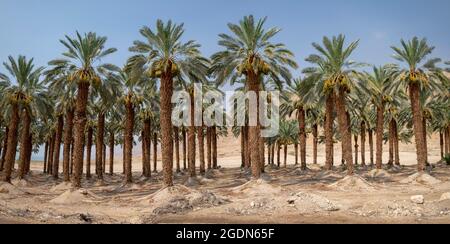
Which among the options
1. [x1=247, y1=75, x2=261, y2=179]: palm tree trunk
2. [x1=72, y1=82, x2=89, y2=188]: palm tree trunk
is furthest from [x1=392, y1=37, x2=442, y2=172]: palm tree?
[x1=72, y1=82, x2=89, y2=188]: palm tree trunk

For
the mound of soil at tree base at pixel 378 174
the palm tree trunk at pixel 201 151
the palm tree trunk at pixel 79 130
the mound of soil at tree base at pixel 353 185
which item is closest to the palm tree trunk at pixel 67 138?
the palm tree trunk at pixel 79 130

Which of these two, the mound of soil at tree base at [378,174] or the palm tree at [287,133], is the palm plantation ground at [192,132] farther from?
the palm tree at [287,133]

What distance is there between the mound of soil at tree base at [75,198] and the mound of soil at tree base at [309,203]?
14239 mm

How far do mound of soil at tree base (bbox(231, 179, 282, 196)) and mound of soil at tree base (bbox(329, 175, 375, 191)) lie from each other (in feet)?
14.4

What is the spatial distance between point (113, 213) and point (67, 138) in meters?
20.0

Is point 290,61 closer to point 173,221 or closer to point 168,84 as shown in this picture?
point 168,84

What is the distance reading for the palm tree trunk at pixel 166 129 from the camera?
28.8m

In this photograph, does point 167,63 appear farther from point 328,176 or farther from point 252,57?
point 328,176

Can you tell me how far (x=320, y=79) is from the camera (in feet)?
117

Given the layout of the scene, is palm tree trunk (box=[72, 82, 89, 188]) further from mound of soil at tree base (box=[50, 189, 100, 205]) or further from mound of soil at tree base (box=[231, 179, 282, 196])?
mound of soil at tree base (box=[231, 179, 282, 196])

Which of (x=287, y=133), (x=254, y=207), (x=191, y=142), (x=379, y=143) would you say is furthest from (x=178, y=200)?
(x=287, y=133)

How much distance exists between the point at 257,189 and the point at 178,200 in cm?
743

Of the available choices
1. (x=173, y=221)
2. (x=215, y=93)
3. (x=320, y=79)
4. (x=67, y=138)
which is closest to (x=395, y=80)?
(x=320, y=79)

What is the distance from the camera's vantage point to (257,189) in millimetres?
30172
